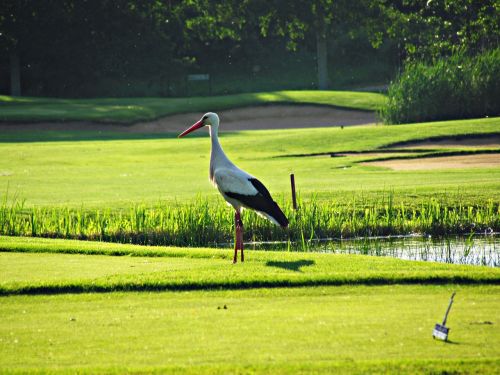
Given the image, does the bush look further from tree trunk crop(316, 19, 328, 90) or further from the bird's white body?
the bird's white body

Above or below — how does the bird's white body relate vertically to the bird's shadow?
above

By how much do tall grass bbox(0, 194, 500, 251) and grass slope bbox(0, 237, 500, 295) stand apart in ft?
11.0

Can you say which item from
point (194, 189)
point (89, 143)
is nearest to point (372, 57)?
point (89, 143)

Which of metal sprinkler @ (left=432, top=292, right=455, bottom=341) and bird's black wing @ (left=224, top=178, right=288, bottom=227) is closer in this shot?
metal sprinkler @ (left=432, top=292, right=455, bottom=341)

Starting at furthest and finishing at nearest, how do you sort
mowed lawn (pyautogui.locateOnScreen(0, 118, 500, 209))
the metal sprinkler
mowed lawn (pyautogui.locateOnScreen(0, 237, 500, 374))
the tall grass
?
mowed lawn (pyautogui.locateOnScreen(0, 118, 500, 209)), the tall grass, the metal sprinkler, mowed lawn (pyautogui.locateOnScreen(0, 237, 500, 374))

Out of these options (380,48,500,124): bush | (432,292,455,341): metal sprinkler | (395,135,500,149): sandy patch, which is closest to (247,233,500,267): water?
(432,292,455,341): metal sprinkler

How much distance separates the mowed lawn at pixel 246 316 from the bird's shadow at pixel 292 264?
3cm

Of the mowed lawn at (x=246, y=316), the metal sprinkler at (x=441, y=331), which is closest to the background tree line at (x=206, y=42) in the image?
the mowed lawn at (x=246, y=316)

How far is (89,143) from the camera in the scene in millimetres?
38625

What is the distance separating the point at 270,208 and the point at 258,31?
59.7 meters

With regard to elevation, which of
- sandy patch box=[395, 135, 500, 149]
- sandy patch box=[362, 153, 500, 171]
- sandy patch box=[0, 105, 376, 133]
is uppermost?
sandy patch box=[0, 105, 376, 133]

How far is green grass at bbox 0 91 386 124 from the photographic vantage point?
4909 cm

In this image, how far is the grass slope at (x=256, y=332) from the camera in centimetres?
785

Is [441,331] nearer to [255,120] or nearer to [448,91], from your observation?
[448,91]
